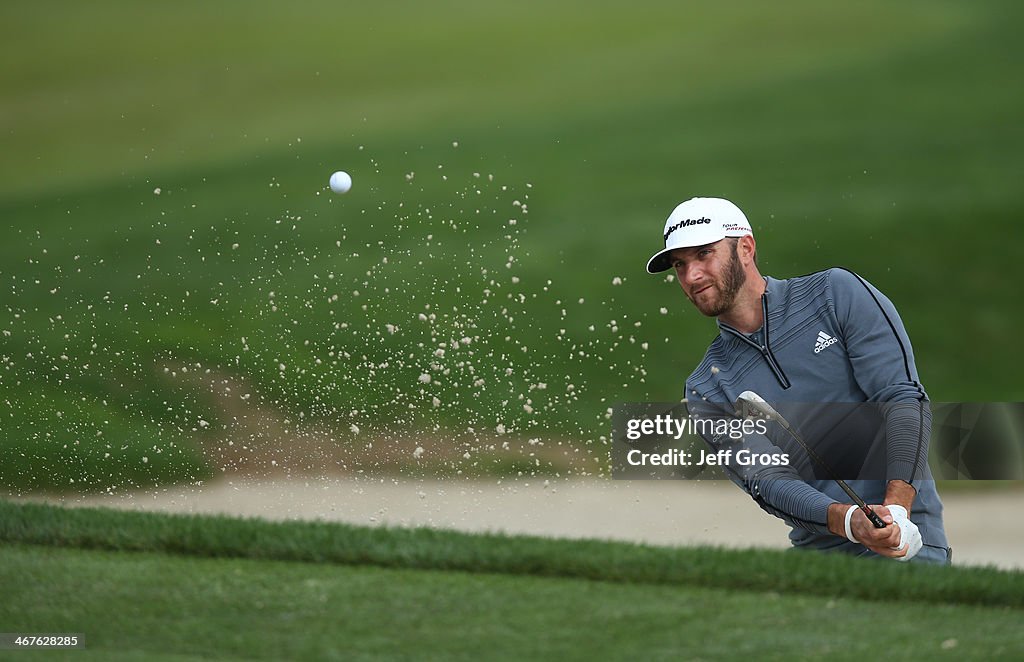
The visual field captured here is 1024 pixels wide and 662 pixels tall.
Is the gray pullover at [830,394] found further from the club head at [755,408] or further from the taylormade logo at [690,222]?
the taylormade logo at [690,222]

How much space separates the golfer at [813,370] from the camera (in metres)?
2.86

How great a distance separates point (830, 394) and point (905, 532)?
1.24ft

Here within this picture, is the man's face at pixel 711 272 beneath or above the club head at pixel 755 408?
above

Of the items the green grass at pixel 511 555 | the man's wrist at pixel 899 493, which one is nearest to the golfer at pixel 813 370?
the man's wrist at pixel 899 493

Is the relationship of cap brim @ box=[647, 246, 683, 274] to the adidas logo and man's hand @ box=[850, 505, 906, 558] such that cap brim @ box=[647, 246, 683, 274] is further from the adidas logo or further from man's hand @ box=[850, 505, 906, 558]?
man's hand @ box=[850, 505, 906, 558]

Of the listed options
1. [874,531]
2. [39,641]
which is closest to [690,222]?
[874,531]

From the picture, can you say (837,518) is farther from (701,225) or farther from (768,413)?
(701,225)

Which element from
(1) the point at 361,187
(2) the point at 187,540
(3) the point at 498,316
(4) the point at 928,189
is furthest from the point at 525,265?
(2) the point at 187,540

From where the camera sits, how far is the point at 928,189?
7.67 metres

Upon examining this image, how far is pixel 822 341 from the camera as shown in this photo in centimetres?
303

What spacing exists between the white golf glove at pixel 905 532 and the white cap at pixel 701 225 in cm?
71

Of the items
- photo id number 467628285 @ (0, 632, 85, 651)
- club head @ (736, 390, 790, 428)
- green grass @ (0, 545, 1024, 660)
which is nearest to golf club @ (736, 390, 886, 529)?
club head @ (736, 390, 790, 428)

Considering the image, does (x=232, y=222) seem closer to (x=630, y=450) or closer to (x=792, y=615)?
(x=630, y=450)

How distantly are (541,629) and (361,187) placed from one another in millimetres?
5356
